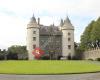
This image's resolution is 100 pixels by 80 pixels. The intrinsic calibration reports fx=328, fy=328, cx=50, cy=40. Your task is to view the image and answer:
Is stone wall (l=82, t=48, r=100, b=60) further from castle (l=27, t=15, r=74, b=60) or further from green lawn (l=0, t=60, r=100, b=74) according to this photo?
green lawn (l=0, t=60, r=100, b=74)

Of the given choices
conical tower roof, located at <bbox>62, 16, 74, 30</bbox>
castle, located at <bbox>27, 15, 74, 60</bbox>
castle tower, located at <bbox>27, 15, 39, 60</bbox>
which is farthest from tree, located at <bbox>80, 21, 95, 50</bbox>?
Answer: castle tower, located at <bbox>27, 15, 39, 60</bbox>

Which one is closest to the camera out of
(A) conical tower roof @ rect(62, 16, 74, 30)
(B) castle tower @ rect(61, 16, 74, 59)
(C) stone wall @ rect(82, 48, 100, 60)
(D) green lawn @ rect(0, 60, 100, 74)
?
(D) green lawn @ rect(0, 60, 100, 74)

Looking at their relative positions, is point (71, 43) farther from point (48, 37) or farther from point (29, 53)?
point (29, 53)

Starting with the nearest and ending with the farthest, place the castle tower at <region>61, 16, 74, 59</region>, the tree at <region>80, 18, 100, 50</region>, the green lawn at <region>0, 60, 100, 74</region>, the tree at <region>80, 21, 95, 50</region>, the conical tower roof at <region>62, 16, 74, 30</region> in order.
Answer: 1. the green lawn at <region>0, 60, 100, 74</region>
2. the tree at <region>80, 18, 100, 50</region>
3. the tree at <region>80, 21, 95, 50</region>
4. the castle tower at <region>61, 16, 74, 59</region>
5. the conical tower roof at <region>62, 16, 74, 30</region>

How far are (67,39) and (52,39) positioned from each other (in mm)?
5616

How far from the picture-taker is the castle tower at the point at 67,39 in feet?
394

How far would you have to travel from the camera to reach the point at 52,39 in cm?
12262

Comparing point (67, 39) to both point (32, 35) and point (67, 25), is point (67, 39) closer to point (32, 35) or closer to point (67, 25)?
point (67, 25)

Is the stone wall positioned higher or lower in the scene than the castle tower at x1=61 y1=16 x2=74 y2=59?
lower

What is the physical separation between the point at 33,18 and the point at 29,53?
48.2 feet

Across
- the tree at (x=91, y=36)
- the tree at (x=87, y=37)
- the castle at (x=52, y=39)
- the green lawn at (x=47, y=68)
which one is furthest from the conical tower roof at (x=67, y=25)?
the green lawn at (x=47, y=68)

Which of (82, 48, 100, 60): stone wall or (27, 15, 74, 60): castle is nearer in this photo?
(82, 48, 100, 60): stone wall

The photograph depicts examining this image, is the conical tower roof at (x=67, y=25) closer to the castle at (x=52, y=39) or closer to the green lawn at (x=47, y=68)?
the castle at (x=52, y=39)

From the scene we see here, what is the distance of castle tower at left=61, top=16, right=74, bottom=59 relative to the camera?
12009 cm
